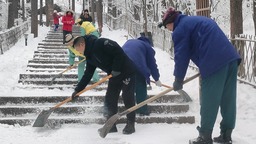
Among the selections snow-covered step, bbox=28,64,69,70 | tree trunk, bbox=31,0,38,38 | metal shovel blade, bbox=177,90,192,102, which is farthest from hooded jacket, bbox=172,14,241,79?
tree trunk, bbox=31,0,38,38

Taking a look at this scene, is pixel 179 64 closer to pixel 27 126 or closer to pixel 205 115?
pixel 205 115

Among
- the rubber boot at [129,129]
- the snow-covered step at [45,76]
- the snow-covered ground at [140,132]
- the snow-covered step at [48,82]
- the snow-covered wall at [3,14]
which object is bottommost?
the snow-covered ground at [140,132]

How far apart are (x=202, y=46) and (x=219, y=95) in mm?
646

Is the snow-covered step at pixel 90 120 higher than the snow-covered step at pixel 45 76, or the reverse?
the snow-covered step at pixel 45 76

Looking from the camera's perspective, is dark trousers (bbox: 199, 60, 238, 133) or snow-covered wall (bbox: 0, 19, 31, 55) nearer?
dark trousers (bbox: 199, 60, 238, 133)

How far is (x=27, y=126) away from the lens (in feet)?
18.8

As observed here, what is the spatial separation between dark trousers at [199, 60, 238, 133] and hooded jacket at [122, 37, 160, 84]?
1.58 meters

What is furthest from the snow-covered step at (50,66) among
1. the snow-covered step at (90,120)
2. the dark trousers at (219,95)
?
the dark trousers at (219,95)

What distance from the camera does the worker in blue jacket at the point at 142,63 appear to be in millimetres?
5695

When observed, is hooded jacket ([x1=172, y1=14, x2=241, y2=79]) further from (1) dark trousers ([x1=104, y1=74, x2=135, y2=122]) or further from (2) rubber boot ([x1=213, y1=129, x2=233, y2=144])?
(1) dark trousers ([x1=104, y1=74, x2=135, y2=122])

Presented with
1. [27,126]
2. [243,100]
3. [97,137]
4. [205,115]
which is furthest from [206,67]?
[27,126]

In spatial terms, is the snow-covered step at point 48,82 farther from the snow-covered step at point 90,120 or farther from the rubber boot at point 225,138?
the rubber boot at point 225,138

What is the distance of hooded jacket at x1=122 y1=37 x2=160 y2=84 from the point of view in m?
5.69

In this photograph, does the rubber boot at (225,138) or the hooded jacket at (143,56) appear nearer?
the rubber boot at (225,138)
